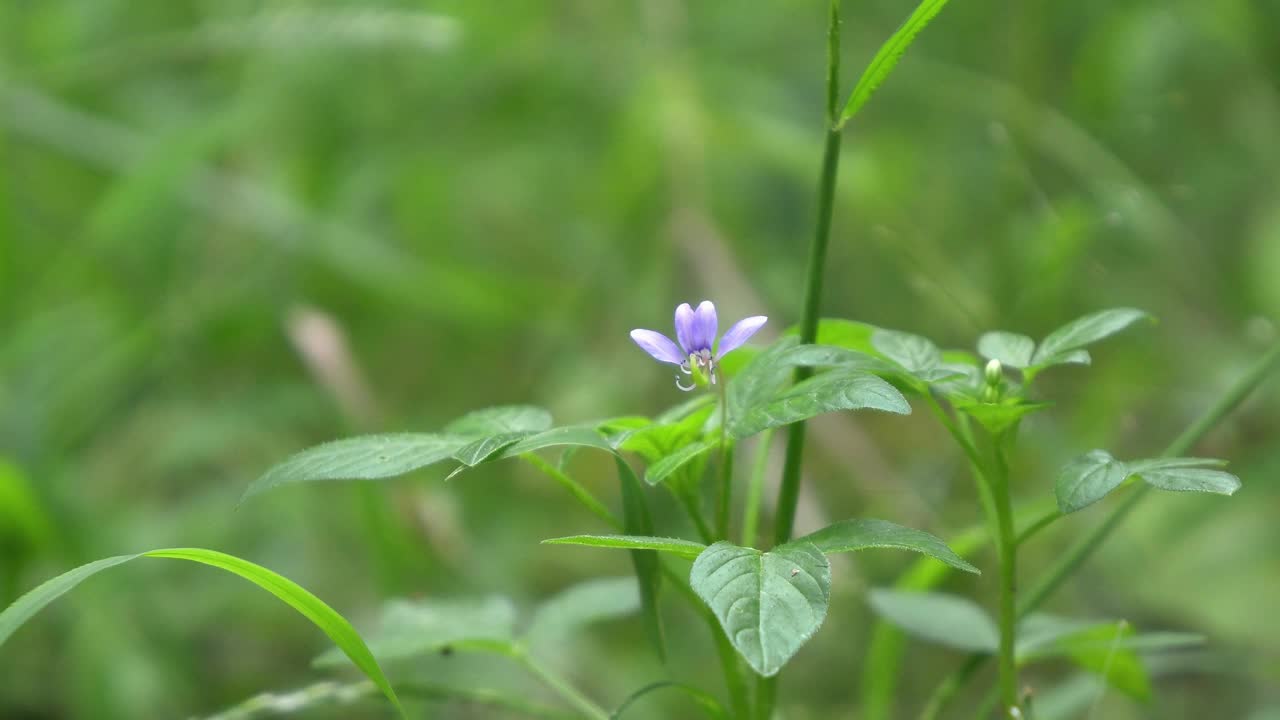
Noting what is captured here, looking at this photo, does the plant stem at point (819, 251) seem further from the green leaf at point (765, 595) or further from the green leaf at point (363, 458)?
the green leaf at point (363, 458)

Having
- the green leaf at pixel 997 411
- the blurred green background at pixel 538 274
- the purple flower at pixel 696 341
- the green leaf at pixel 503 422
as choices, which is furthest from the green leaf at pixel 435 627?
the blurred green background at pixel 538 274

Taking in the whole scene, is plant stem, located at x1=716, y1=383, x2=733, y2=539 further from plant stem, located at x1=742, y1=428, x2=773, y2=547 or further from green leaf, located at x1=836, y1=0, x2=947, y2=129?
green leaf, located at x1=836, y1=0, x2=947, y2=129

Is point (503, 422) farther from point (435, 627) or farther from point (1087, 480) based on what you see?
point (1087, 480)

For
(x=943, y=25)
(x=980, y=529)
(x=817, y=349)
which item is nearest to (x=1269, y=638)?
(x=980, y=529)

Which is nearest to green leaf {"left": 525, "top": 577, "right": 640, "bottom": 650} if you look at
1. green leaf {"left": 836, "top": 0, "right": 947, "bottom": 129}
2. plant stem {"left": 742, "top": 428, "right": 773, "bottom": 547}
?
plant stem {"left": 742, "top": 428, "right": 773, "bottom": 547}

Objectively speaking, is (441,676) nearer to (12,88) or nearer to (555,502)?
(555,502)
